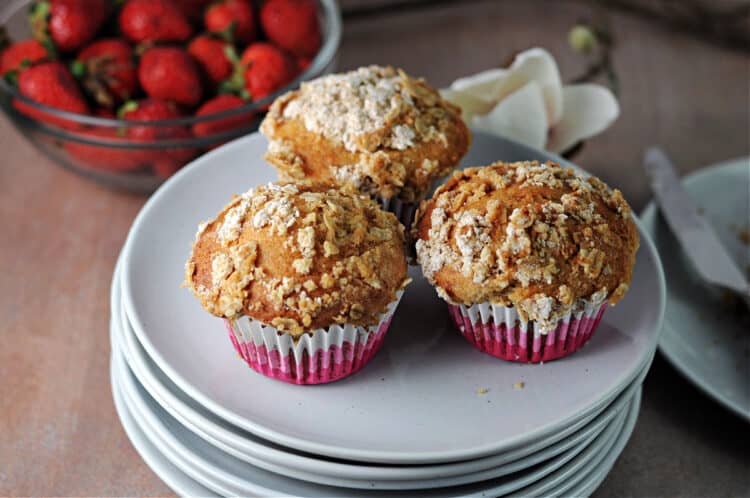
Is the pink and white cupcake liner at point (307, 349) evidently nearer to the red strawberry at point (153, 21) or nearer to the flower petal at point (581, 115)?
the flower petal at point (581, 115)

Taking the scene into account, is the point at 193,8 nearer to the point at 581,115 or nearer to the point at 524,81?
the point at 524,81

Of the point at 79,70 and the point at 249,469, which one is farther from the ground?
the point at 79,70

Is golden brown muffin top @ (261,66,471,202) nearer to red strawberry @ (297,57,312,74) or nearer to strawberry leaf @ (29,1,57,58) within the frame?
red strawberry @ (297,57,312,74)

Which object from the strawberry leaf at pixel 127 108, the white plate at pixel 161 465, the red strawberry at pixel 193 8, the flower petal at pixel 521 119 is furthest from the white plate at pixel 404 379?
the red strawberry at pixel 193 8

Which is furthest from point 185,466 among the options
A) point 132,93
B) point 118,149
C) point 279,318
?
point 132,93

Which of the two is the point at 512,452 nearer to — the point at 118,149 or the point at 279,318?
the point at 279,318

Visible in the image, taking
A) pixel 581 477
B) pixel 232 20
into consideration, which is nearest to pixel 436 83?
pixel 232 20

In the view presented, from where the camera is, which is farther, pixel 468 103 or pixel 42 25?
pixel 42 25
